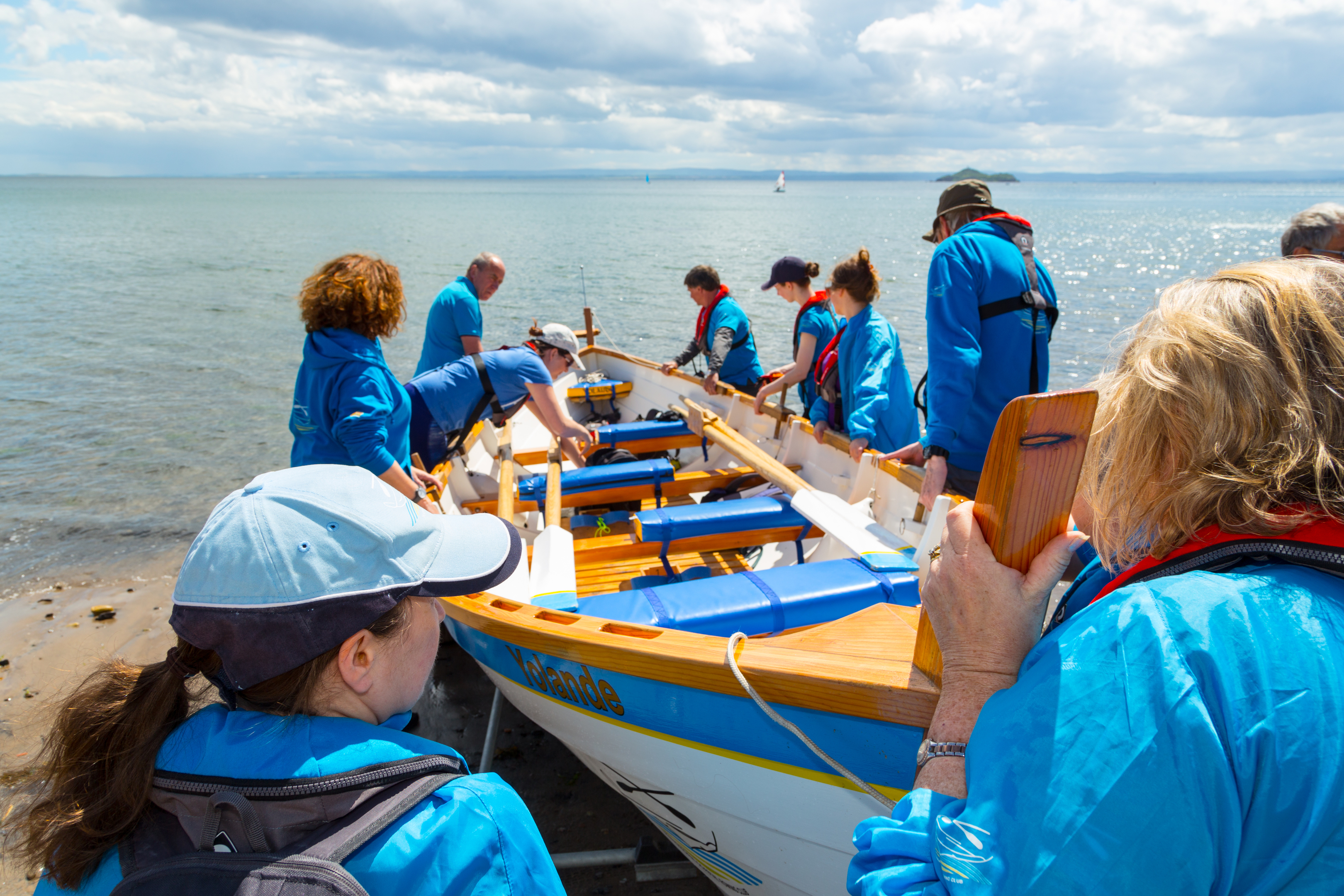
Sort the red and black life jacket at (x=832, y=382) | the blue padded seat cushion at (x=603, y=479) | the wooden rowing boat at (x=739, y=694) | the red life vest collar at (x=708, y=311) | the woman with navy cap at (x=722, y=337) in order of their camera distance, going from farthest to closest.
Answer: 1. the red life vest collar at (x=708, y=311)
2. the woman with navy cap at (x=722, y=337)
3. the red and black life jacket at (x=832, y=382)
4. the blue padded seat cushion at (x=603, y=479)
5. the wooden rowing boat at (x=739, y=694)

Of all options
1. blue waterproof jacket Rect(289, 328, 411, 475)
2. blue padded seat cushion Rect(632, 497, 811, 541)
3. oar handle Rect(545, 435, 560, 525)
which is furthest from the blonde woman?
oar handle Rect(545, 435, 560, 525)

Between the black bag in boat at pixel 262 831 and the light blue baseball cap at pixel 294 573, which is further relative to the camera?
the light blue baseball cap at pixel 294 573

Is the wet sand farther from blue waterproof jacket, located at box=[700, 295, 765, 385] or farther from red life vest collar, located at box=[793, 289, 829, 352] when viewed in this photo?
blue waterproof jacket, located at box=[700, 295, 765, 385]

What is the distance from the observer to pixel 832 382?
497 cm

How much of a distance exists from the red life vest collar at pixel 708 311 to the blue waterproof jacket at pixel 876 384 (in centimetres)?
250

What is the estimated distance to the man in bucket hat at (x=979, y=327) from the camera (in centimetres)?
308

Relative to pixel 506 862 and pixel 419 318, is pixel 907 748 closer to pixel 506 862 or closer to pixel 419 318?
pixel 506 862

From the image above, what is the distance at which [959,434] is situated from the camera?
339 centimetres

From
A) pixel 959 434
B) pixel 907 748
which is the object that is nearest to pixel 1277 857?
pixel 907 748

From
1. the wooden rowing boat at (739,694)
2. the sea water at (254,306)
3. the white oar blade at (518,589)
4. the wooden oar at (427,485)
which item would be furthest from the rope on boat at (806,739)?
the wooden oar at (427,485)

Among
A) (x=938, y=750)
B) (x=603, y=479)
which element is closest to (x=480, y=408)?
(x=603, y=479)

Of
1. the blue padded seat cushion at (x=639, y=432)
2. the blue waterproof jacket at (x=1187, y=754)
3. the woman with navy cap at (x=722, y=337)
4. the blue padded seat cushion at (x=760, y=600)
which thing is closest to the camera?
the blue waterproof jacket at (x=1187, y=754)

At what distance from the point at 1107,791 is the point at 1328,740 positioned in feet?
0.70

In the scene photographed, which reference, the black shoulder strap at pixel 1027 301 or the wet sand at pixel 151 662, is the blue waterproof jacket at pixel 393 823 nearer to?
the wet sand at pixel 151 662
